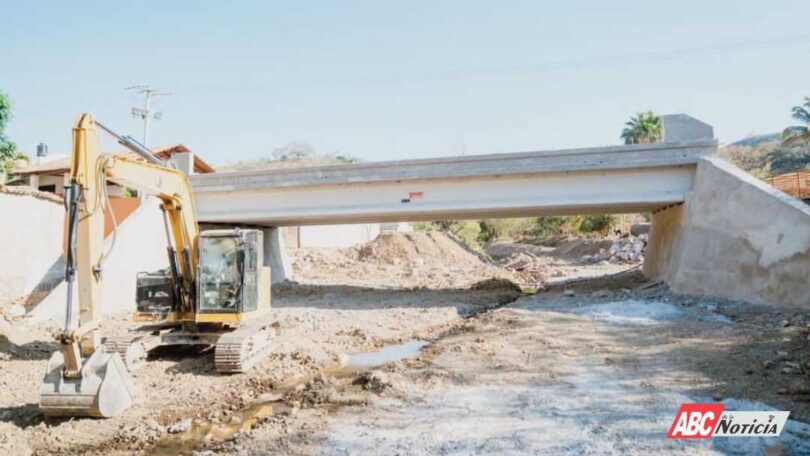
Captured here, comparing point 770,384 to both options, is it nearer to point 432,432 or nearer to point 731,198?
point 432,432

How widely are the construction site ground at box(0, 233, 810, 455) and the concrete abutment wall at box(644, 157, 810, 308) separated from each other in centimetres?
56

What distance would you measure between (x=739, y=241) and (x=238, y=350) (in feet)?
37.6

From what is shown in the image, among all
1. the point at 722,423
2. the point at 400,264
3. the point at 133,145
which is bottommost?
the point at 722,423

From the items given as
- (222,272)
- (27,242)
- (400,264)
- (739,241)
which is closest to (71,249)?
(222,272)

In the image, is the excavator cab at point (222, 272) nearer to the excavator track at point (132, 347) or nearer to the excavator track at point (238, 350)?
the excavator track at point (238, 350)

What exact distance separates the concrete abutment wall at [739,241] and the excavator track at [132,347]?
12.5 m

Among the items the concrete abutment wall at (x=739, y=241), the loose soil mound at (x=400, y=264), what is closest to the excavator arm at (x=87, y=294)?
the concrete abutment wall at (x=739, y=241)

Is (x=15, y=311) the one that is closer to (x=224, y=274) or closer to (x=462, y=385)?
(x=224, y=274)

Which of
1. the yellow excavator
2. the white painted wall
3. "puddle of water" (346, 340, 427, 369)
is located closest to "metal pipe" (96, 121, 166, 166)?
the yellow excavator

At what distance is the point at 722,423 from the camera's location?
6.03m

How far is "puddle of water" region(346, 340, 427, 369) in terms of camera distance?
10.4 m

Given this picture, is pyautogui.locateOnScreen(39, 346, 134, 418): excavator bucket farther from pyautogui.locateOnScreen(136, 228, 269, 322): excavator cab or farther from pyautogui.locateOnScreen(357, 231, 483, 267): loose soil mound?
pyautogui.locateOnScreen(357, 231, 483, 267): loose soil mound

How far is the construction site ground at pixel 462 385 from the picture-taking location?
6.07 m

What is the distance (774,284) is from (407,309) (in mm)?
8997
